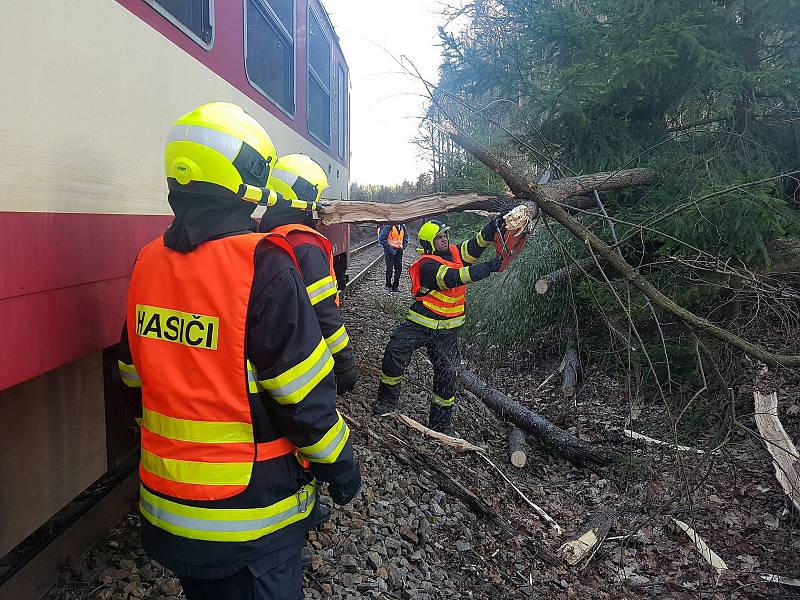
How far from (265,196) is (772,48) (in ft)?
19.6

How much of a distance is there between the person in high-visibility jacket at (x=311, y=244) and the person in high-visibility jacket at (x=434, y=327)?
1963 mm

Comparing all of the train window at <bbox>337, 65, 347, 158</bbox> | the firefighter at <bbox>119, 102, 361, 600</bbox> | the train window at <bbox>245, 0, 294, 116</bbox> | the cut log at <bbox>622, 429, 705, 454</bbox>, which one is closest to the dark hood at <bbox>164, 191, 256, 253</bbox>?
the firefighter at <bbox>119, 102, 361, 600</bbox>

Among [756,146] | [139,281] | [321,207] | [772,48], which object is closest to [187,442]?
[139,281]

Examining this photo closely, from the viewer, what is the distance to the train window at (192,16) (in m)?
2.60

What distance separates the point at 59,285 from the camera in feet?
6.29

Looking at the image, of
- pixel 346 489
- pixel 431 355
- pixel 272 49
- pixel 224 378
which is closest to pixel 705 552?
pixel 431 355

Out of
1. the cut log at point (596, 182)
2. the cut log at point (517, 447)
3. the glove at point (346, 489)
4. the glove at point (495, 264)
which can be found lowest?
the cut log at point (517, 447)

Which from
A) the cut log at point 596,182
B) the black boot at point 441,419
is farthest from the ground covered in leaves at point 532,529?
the cut log at point 596,182

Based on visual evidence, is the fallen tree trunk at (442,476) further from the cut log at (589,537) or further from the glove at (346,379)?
the glove at (346,379)

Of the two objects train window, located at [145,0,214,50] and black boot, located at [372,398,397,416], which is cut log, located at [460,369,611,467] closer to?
black boot, located at [372,398,397,416]

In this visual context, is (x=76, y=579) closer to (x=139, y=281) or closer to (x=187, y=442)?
(x=187, y=442)

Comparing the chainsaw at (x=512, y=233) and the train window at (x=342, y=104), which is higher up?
the train window at (x=342, y=104)

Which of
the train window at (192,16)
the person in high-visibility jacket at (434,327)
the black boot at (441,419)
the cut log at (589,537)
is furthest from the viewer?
the black boot at (441,419)

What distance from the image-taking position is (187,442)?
1.72 m
